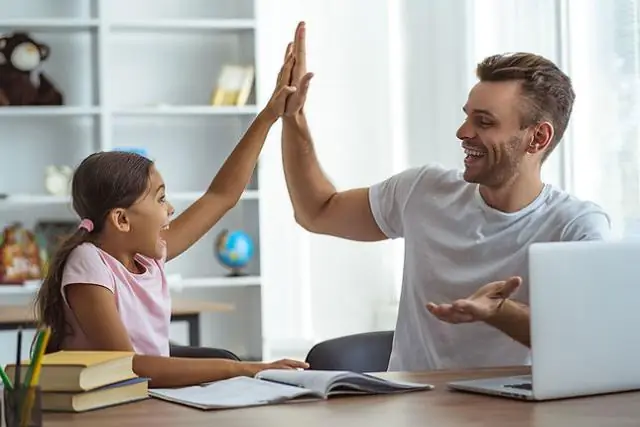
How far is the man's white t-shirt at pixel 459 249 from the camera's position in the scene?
96.7 inches

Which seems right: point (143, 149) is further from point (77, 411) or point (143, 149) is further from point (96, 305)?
point (77, 411)

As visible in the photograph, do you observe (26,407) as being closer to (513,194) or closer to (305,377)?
(305,377)

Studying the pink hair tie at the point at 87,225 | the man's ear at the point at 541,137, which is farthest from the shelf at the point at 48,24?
the pink hair tie at the point at 87,225

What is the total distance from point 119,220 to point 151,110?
116 inches

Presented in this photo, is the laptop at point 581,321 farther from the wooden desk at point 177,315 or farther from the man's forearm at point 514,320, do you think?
the wooden desk at point 177,315

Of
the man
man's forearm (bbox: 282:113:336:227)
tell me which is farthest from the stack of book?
man's forearm (bbox: 282:113:336:227)

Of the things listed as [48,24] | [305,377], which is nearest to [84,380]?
[305,377]

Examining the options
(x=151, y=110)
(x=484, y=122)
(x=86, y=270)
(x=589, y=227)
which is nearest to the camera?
(x=86, y=270)

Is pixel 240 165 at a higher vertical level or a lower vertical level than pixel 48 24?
lower

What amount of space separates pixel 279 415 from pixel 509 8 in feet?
8.61

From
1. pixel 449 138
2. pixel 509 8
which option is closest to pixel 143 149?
pixel 449 138

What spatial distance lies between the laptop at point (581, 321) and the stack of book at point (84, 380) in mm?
552

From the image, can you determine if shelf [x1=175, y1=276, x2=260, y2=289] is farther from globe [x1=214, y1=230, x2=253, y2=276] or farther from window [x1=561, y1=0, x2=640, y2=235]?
window [x1=561, y1=0, x2=640, y2=235]

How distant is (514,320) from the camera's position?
2086 mm
